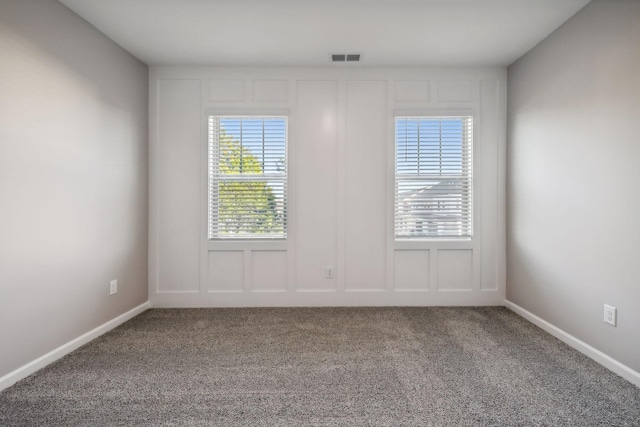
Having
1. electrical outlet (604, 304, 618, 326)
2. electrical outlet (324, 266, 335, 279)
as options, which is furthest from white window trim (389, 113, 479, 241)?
electrical outlet (604, 304, 618, 326)

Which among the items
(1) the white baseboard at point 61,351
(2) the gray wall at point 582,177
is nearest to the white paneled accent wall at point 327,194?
(2) the gray wall at point 582,177

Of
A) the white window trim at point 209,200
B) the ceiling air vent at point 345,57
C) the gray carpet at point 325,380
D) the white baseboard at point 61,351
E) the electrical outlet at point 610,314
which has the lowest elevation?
the gray carpet at point 325,380

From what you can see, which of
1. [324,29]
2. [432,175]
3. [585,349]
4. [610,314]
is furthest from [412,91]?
[585,349]

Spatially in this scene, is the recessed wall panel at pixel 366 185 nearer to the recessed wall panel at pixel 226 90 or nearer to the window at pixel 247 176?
the window at pixel 247 176

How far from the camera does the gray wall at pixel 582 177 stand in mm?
2183

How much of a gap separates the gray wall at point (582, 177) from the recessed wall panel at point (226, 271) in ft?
10.0

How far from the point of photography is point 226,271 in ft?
12.0

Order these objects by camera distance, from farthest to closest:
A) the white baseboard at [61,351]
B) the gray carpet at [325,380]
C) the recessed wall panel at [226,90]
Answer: the recessed wall panel at [226,90], the white baseboard at [61,351], the gray carpet at [325,380]

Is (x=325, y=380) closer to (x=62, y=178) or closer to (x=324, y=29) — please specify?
(x=62, y=178)

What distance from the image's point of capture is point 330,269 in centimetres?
366

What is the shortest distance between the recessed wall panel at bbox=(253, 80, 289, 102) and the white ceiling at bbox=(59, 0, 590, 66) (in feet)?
0.64

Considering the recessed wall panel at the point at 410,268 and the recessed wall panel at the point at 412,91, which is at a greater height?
the recessed wall panel at the point at 412,91

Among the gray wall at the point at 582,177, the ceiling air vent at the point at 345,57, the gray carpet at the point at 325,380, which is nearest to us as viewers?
the gray carpet at the point at 325,380

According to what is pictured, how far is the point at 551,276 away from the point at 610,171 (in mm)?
1084
